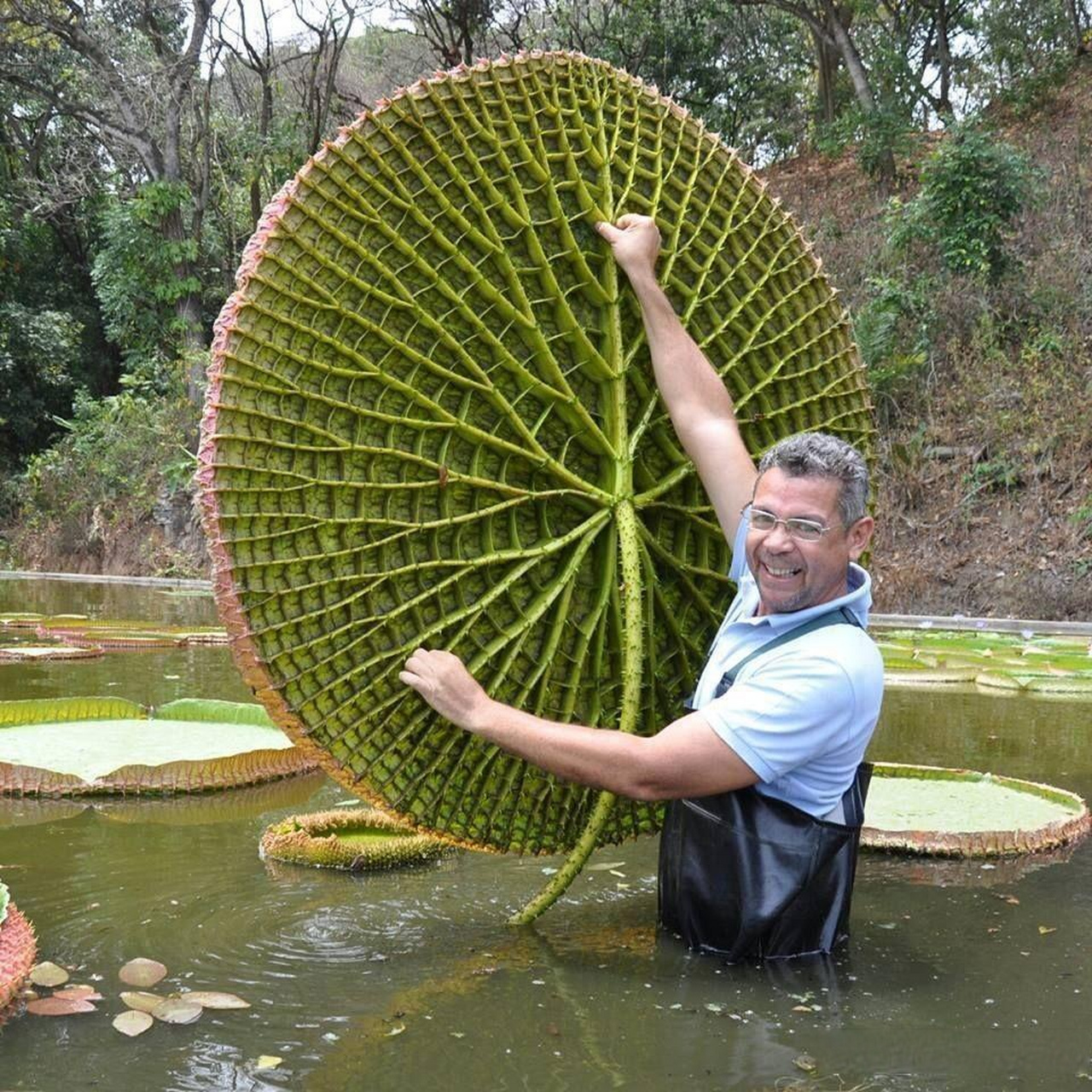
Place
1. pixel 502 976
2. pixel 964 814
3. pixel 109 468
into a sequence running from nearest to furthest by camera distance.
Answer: pixel 502 976 → pixel 964 814 → pixel 109 468

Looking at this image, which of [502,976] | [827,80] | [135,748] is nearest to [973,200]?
[827,80]

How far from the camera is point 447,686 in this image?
2.60m

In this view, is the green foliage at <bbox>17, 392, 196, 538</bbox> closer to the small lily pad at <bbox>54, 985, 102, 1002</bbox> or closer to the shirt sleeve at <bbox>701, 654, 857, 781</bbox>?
the small lily pad at <bbox>54, 985, 102, 1002</bbox>

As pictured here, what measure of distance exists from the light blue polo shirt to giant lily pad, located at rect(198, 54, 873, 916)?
39 cm

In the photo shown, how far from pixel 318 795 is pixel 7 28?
2246 centimetres

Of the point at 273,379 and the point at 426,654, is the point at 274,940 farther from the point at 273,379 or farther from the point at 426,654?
the point at 273,379

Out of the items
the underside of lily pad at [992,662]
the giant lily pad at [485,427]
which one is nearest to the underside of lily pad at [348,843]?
the giant lily pad at [485,427]

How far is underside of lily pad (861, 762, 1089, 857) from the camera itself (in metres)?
3.71

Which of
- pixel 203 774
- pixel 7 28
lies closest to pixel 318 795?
pixel 203 774

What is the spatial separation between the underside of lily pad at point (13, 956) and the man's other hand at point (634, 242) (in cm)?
187

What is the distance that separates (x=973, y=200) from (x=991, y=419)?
11.1 ft

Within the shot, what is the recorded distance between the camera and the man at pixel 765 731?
8.08 ft

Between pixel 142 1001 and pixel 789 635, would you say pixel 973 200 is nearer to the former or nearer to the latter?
pixel 789 635

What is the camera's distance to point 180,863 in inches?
135
